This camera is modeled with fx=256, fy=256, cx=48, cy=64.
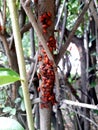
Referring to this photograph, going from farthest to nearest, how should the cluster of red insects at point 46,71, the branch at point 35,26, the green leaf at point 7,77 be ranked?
the cluster of red insects at point 46,71, the branch at point 35,26, the green leaf at point 7,77

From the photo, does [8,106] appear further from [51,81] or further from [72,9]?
[72,9]

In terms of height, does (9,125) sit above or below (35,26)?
below

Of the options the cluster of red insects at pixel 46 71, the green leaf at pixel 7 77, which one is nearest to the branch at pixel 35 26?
the cluster of red insects at pixel 46 71

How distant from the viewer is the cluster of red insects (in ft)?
2.04

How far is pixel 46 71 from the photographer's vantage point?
2.09ft

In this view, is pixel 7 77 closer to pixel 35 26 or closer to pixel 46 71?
pixel 35 26

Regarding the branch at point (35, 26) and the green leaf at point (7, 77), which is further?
the branch at point (35, 26)

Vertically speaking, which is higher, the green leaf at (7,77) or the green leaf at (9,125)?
the green leaf at (7,77)

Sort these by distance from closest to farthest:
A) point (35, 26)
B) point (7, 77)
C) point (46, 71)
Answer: point (7, 77), point (35, 26), point (46, 71)

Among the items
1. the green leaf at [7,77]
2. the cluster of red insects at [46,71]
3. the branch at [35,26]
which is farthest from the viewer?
the cluster of red insects at [46,71]

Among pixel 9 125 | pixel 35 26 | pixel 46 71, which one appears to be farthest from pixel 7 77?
pixel 46 71

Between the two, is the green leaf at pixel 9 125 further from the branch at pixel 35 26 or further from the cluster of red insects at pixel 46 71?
the cluster of red insects at pixel 46 71

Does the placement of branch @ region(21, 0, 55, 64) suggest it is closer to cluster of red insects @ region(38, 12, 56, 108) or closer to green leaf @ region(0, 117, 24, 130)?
cluster of red insects @ region(38, 12, 56, 108)

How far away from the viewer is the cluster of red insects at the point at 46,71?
24.5 inches
